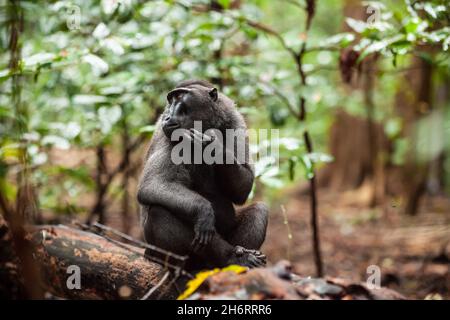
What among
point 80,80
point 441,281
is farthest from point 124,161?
point 441,281

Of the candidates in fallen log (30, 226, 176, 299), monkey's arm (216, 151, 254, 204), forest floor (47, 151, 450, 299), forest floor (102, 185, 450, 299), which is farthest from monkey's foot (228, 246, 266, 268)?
forest floor (102, 185, 450, 299)

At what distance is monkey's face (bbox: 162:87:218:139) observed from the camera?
4539mm

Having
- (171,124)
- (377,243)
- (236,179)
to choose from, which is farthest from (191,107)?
(377,243)

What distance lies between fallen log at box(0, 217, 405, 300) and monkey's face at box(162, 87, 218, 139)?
1.28 metres

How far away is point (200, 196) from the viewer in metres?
4.23

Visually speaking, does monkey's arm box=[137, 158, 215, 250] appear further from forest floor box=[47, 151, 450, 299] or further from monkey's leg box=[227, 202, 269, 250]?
forest floor box=[47, 151, 450, 299]

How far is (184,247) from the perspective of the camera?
14.1ft

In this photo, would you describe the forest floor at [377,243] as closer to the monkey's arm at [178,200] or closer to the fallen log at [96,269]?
the monkey's arm at [178,200]

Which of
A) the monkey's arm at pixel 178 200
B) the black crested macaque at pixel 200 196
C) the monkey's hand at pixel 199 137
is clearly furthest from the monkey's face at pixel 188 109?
the monkey's arm at pixel 178 200

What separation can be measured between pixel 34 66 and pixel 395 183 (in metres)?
10.3

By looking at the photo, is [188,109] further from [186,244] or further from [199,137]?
[186,244]

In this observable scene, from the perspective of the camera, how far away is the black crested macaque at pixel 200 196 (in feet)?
13.9

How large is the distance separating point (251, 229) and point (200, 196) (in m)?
0.72

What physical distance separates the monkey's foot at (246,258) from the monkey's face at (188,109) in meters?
1.30
